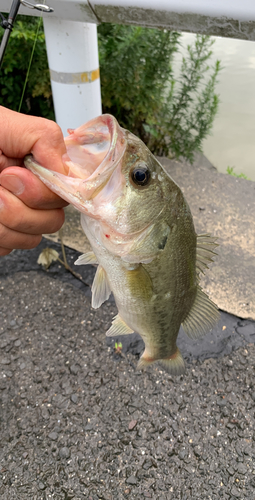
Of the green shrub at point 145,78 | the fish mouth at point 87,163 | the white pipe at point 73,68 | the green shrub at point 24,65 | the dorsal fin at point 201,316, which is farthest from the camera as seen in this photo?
the green shrub at point 145,78

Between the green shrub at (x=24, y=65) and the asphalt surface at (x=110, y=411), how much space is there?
1.86 meters

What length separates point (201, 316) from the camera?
58.2 inches

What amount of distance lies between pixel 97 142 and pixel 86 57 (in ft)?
4.72

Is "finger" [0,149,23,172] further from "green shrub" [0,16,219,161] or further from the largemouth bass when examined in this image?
"green shrub" [0,16,219,161]

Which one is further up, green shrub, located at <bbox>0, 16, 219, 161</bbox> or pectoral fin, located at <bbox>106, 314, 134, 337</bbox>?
green shrub, located at <bbox>0, 16, 219, 161</bbox>

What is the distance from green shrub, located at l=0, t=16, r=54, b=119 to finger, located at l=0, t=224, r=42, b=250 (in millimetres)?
2043

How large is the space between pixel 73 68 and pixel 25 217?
1.46m

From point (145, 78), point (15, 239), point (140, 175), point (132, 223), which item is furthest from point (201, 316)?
point (145, 78)

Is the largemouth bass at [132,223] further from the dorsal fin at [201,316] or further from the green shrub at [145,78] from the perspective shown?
the green shrub at [145,78]

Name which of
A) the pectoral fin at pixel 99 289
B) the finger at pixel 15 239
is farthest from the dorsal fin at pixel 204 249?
the finger at pixel 15 239

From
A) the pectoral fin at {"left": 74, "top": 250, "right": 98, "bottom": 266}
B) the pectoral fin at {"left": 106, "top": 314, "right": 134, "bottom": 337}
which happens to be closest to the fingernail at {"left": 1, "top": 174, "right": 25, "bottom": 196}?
the pectoral fin at {"left": 74, "top": 250, "right": 98, "bottom": 266}

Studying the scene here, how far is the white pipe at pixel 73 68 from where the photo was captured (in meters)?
2.12

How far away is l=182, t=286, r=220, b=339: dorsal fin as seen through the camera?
1469mm

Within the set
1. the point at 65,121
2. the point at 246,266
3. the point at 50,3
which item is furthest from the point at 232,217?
the point at 50,3
